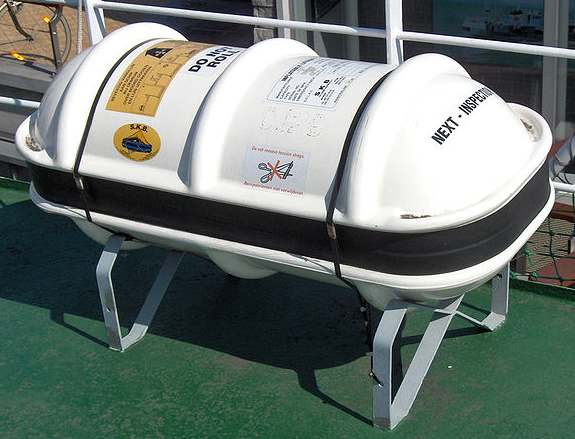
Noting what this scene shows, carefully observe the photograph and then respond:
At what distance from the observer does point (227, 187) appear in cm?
383

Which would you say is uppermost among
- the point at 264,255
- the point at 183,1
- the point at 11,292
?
the point at 264,255

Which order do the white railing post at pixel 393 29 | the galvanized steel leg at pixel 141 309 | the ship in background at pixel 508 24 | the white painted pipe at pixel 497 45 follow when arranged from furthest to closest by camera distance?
the ship in background at pixel 508 24 < the white railing post at pixel 393 29 < the galvanized steel leg at pixel 141 309 < the white painted pipe at pixel 497 45

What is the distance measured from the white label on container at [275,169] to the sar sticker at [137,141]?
0.42 meters

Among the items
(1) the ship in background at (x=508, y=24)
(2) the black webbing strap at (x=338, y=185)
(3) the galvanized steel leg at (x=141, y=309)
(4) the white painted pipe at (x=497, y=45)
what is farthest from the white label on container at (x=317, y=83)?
(1) the ship in background at (x=508, y=24)

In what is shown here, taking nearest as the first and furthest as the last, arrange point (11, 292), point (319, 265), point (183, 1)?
1. point (319, 265)
2. point (11, 292)
3. point (183, 1)

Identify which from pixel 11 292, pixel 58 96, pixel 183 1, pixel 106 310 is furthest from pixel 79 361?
pixel 183 1

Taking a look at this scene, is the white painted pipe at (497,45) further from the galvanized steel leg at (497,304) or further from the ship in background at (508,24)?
the ship in background at (508,24)

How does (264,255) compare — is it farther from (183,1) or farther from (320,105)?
(183,1)

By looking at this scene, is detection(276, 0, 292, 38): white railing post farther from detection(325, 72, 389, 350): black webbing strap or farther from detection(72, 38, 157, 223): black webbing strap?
detection(325, 72, 389, 350): black webbing strap

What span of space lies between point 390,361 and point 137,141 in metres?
1.29

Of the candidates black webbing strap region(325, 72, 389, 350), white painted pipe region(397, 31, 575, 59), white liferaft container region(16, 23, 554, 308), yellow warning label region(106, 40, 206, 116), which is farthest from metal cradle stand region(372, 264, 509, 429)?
yellow warning label region(106, 40, 206, 116)

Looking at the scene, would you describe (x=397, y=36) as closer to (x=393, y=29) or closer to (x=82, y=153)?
(x=393, y=29)

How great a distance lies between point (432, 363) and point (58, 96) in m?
1.90

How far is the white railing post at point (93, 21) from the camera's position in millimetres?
5574
